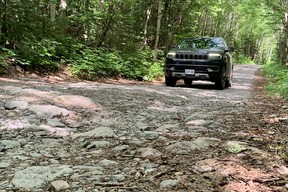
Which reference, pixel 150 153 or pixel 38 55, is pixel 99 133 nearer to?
pixel 150 153

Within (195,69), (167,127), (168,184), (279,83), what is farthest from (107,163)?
(279,83)

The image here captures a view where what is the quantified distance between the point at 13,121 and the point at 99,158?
1896 millimetres

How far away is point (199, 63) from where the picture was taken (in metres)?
11.0

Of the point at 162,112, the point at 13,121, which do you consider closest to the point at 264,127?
the point at 162,112

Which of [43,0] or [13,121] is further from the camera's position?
[43,0]

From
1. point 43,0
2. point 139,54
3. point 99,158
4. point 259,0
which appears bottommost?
point 99,158

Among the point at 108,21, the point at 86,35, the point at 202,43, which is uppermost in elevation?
the point at 108,21

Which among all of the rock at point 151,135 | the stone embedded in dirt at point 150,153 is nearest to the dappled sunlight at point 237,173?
the stone embedded in dirt at point 150,153

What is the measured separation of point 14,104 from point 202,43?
26.2 ft

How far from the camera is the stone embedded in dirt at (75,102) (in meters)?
5.74

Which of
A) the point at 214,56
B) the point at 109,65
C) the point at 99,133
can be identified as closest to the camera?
the point at 99,133

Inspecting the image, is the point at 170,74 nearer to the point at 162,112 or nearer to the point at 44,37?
the point at 44,37

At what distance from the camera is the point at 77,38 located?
1450 cm

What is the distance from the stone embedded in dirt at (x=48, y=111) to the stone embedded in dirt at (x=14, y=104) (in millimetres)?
157
